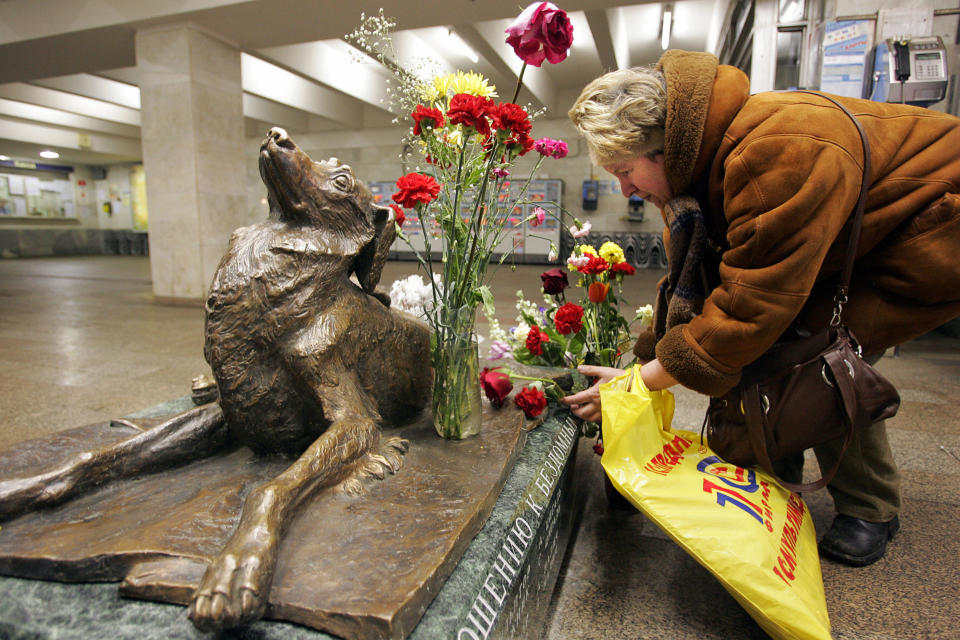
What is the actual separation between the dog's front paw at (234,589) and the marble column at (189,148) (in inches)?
258

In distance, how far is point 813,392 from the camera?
170 cm

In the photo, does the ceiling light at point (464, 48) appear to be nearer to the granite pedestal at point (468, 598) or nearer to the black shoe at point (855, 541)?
the black shoe at point (855, 541)

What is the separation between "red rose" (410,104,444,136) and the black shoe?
1.95m

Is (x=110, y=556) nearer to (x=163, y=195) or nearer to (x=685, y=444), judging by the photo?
(x=685, y=444)

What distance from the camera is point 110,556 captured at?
115cm

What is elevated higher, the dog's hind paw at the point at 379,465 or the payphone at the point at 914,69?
the payphone at the point at 914,69

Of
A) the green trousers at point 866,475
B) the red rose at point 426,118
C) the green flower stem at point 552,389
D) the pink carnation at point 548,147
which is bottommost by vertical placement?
the green trousers at point 866,475

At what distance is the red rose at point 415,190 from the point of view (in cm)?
163

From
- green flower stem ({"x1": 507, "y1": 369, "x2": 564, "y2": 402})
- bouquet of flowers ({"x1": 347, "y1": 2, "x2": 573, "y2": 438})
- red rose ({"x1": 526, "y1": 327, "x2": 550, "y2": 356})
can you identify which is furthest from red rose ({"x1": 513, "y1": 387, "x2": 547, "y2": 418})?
red rose ({"x1": 526, "y1": 327, "x2": 550, "y2": 356})

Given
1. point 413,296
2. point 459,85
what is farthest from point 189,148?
point 459,85

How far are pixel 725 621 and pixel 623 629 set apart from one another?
31 centimetres

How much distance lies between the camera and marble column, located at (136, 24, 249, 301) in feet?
21.5

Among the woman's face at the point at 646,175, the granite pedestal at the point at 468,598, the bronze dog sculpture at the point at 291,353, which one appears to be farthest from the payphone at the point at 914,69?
the bronze dog sculpture at the point at 291,353

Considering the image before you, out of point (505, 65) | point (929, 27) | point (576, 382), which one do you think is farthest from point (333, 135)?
point (576, 382)
